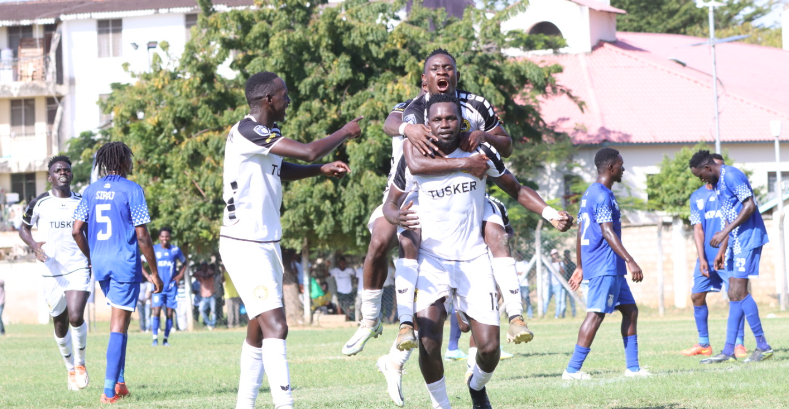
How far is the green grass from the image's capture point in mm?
8516

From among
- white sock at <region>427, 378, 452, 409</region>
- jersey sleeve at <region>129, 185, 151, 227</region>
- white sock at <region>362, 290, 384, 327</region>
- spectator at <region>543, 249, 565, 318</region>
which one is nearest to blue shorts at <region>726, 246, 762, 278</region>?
white sock at <region>362, 290, 384, 327</region>

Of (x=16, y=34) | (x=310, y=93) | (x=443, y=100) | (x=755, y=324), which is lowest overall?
(x=755, y=324)

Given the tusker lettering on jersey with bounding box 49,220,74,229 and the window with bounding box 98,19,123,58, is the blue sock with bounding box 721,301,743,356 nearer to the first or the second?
the tusker lettering on jersey with bounding box 49,220,74,229

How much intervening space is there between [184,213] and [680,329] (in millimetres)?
14062

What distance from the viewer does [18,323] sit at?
36.9 m

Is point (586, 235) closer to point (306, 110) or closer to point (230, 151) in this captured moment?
point (230, 151)

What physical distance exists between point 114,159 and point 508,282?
439 cm

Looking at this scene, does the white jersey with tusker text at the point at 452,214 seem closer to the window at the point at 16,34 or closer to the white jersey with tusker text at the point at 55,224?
the white jersey with tusker text at the point at 55,224

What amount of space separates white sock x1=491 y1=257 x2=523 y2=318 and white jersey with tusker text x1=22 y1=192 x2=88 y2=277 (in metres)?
5.84

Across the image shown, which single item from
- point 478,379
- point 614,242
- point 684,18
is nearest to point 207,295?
point 614,242

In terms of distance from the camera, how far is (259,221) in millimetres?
7133

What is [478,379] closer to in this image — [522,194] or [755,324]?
[522,194]

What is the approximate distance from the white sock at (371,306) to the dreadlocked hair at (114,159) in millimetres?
2871

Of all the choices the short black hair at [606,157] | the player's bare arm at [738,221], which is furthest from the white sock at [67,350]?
the player's bare arm at [738,221]
